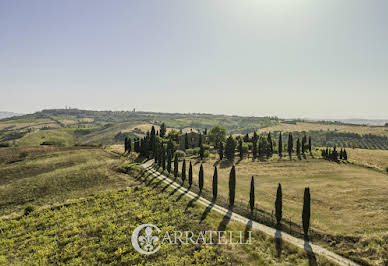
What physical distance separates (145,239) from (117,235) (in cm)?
453

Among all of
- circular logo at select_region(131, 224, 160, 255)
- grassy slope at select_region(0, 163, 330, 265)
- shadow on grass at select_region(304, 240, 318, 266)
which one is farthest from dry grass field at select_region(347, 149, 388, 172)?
circular logo at select_region(131, 224, 160, 255)

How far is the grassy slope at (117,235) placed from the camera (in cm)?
2652

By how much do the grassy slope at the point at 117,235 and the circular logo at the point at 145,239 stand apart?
0.87m

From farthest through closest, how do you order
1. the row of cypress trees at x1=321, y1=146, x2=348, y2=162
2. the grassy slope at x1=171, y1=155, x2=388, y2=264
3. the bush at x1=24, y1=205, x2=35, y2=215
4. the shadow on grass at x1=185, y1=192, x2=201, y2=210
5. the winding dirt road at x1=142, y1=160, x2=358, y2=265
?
the row of cypress trees at x1=321, y1=146, x2=348, y2=162, the shadow on grass at x1=185, y1=192, x2=201, y2=210, the bush at x1=24, y1=205, x2=35, y2=215, the grassy slope at x1=171, y1=155, x2=388, y2=264, the winding dirt road at x1=142, y1=160, x2=358, y2=265

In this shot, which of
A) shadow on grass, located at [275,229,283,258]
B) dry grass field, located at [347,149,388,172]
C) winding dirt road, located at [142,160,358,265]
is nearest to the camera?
winding dirt road, located at [142,160,358,265]

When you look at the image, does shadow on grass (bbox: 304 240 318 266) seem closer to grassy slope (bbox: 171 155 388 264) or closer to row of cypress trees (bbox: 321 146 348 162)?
grassy slope (bbox: 171 155 388 264)

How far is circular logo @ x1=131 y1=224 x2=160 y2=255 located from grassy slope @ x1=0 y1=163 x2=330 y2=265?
2.86 ft

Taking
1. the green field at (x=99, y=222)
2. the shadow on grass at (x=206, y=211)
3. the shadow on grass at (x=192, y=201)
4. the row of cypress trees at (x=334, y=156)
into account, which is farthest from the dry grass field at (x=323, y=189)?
the green field at (x=99, y=222)

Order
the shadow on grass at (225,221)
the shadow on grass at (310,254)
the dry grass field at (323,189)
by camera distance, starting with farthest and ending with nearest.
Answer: the dry grass field at (323,189), the shadow on grass at (225,221), the shadow on grass at (310,254)

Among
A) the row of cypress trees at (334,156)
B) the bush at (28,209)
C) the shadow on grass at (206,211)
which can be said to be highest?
the row of cypress trees at (334,156)

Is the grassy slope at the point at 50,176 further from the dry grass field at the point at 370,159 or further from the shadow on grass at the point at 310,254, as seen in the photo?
the dry grass field at the point at 370,159

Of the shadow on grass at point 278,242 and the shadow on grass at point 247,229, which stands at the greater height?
the shadow on grass at point 247,229

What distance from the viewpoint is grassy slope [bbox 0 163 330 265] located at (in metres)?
26.5

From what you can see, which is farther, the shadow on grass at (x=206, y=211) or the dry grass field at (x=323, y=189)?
the shadow on grass at (x=206, y=211)
